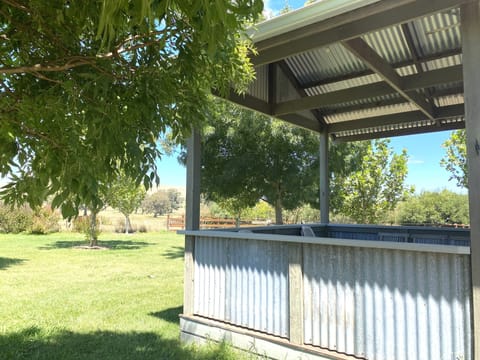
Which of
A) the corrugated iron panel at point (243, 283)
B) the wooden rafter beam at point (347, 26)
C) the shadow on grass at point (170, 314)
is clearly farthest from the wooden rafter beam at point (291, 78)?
the shadow on grass at point (170, 314)

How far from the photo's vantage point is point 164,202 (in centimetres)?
6631

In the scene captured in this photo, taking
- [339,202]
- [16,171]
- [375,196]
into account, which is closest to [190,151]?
[16,171]

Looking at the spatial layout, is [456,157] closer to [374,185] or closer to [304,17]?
[374,185]

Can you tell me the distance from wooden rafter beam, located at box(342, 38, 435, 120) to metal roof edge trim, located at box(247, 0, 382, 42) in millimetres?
539

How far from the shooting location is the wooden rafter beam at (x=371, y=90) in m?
4.42

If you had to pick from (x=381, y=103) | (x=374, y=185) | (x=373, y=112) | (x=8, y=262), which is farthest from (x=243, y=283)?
(x=374, y=185)

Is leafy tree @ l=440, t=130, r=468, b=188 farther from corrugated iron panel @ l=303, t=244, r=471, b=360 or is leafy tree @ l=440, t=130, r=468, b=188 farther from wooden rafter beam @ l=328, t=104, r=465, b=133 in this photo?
corrugated iron panel @ l=303, t=244, r=471, b=360

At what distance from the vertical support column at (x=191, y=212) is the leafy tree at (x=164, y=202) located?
2150 inches

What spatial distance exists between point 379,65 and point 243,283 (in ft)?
9.26

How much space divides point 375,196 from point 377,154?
1682 millimetres

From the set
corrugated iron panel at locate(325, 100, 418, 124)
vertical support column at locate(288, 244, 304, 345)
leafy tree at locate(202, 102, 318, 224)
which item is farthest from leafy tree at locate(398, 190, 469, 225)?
vertical support column at locate(288, 244, 304, 345)

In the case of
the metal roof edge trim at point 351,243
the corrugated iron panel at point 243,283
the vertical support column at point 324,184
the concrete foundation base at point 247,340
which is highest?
the vertical support column at point 324,184

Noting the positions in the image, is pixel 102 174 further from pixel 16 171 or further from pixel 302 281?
pixel 302 281

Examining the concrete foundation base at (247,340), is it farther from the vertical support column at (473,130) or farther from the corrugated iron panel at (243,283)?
the vertical support column at (473,130)
